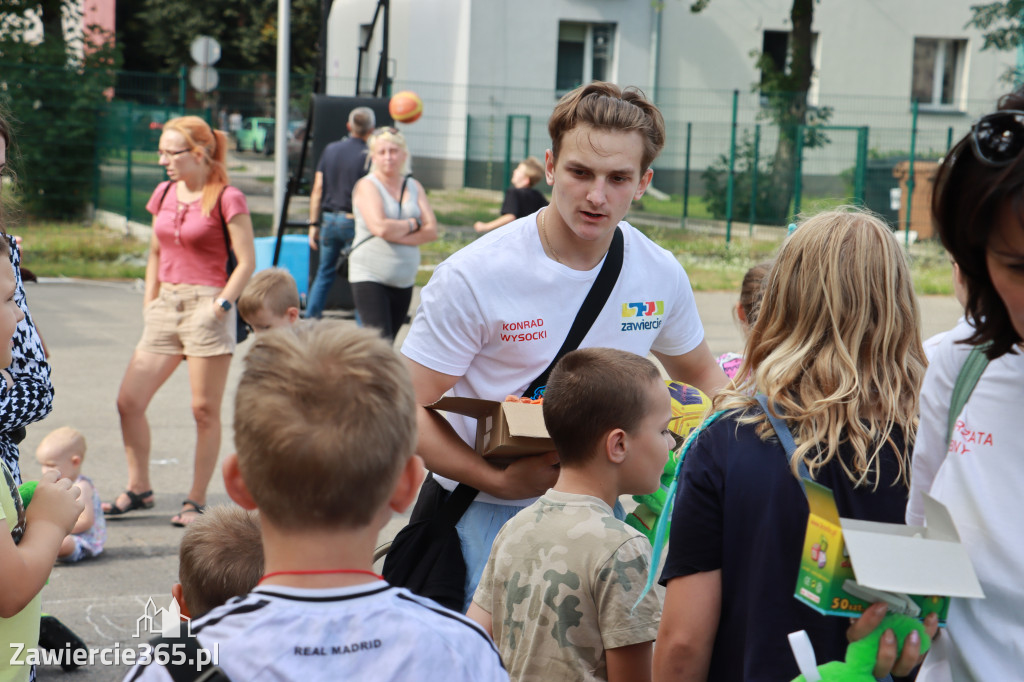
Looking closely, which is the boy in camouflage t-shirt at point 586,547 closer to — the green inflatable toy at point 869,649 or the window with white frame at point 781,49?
the green inflatable toy at point 869,649

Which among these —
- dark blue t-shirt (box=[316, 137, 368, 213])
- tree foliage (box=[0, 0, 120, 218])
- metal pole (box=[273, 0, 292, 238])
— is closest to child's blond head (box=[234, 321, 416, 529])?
dark blue t-shirt (box=[316, 137, 368, 213])

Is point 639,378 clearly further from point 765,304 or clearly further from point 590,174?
point 590,174

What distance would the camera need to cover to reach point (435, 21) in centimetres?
2584

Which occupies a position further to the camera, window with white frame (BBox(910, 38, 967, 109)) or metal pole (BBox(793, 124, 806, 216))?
window with white frame (BBox(910, 38, 967, 109))

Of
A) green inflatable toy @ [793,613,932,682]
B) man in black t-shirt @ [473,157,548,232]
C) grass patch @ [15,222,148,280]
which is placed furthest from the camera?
grass patch @ [15,222,148,280]

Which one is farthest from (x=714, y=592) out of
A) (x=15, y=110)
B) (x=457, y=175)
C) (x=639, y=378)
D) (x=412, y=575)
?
(x=457, y=175)

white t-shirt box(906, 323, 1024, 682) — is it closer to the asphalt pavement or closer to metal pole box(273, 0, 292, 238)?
the asphalt pavement

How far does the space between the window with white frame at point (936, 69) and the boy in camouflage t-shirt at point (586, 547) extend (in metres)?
29.5

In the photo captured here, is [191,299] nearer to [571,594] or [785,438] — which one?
[571,594]

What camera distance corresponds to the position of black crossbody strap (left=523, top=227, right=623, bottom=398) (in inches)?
118

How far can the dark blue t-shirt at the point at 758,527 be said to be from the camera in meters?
2.14

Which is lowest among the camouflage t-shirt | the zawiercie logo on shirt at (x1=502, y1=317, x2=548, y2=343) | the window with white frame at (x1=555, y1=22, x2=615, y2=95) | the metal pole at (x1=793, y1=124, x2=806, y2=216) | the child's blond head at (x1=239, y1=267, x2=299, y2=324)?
the camouflage t-shirt

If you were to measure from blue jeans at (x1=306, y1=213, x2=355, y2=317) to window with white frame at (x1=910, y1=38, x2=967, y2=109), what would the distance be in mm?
23482

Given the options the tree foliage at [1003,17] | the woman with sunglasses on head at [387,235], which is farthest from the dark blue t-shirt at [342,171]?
the tree foliage at [1003,17]
